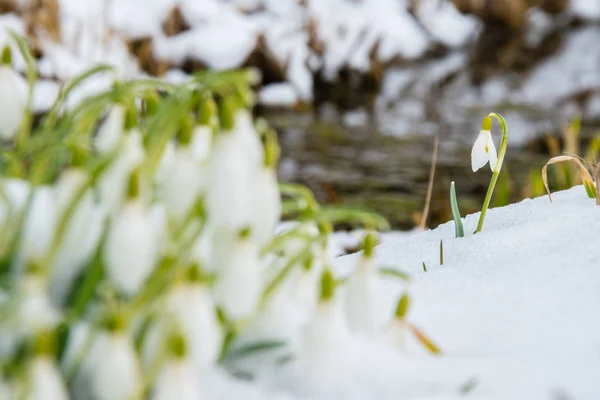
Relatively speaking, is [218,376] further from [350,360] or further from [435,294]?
[435,294]

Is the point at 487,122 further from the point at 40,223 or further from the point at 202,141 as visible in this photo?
the point at 40,223

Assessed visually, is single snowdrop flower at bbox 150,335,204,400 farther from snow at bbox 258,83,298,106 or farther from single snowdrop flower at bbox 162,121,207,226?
snow at bbox 258,83,298,106

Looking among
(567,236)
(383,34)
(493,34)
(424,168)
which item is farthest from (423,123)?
(567,236)

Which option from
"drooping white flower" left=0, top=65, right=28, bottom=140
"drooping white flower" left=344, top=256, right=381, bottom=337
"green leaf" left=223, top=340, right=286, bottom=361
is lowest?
"green leaf" left=223, top=340, right=286, bottom=361

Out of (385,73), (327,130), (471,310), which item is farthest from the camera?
(385,73)

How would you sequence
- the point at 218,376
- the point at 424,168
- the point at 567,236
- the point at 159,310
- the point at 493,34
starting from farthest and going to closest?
the point at 493,34 → the point at 424,168 → the point at 567,236 → the point at 218,376 → the point at 159,310

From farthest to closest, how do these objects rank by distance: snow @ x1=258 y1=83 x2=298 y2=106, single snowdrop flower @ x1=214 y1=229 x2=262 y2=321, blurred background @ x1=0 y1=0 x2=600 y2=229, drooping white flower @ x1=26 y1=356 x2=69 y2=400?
1. snow @ x1=258 y1=83 x2=298 y2=106
2. blurred background @ x1=0 y1=0 x2=600 y2=229
3. single snowdrop flower @ x1=214 y1=229 x2=262 y2=321
4. drooping white flower @ x1=26 y1=356 x2=69 y2=400

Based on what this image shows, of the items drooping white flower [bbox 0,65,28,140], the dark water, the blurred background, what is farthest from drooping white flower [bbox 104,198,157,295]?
the blurred background
